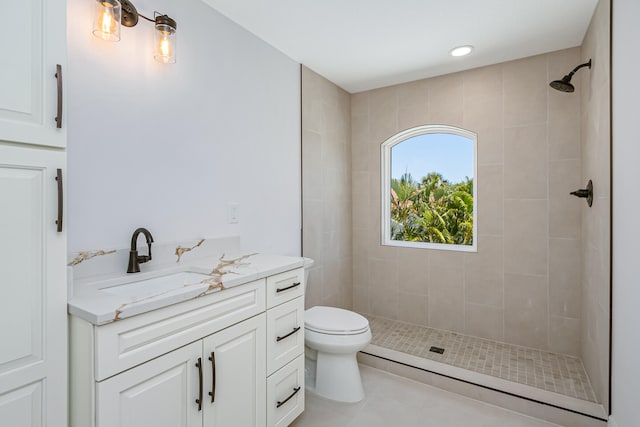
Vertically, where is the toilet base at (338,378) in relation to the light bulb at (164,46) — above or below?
below

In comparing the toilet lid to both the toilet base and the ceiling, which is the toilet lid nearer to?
the toilet base

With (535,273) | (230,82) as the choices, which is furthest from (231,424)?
(535,273)

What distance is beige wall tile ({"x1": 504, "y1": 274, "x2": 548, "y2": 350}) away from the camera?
2596 millimetres

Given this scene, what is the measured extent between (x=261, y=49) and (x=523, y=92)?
6.67ft

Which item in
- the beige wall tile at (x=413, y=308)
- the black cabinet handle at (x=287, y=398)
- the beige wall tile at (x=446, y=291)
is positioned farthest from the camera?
the beige wall tile at (x=413, y=308)

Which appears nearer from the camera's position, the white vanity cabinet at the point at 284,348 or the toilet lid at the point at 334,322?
the white vanity cabinet at the point at 284,348

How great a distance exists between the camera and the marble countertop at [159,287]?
1.06 meters

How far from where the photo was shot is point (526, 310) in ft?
8.72

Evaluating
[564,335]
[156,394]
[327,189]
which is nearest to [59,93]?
[156,394]

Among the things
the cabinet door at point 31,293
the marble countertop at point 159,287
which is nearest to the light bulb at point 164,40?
the cabinet door at point 31,293

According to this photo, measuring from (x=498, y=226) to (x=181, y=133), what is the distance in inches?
Result: 97.7

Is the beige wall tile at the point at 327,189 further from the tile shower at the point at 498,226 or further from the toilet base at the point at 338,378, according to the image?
the toilet base at the point at 338,378

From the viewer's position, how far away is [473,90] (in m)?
2.81

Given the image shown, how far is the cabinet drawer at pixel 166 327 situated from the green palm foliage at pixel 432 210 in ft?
6.87
